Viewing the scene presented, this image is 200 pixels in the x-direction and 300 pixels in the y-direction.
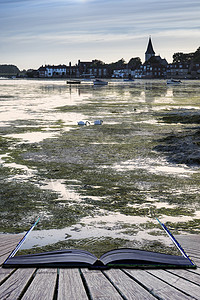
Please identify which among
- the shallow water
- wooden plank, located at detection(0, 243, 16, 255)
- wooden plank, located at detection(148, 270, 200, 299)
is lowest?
the shallow water

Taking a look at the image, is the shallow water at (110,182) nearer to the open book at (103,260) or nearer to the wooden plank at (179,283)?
the open book at (103,260)

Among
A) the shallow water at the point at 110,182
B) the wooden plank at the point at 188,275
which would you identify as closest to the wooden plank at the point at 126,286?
the wooden plank at the point at 188,275

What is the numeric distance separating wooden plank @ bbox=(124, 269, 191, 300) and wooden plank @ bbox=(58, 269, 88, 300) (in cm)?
63

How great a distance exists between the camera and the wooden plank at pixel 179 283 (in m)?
4.04

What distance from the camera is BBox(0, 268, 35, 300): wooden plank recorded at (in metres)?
3.93

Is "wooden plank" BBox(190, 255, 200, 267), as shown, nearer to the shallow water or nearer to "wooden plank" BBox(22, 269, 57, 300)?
"wooden plank" BBox(22, 269, 57, 300)

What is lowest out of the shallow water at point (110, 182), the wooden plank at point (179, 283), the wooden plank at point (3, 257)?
the shallow water at point (110, 182)

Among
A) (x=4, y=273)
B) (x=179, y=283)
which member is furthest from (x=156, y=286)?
(x=4, y=273)

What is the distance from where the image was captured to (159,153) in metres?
15.7

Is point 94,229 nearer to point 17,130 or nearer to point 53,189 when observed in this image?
point 53,189

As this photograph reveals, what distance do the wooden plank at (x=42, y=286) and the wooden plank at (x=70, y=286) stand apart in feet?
0.27

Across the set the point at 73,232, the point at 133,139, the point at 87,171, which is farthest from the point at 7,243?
the point at 133,139

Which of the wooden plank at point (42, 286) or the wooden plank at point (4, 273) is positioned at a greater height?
the wooden plank at point (42, 286)

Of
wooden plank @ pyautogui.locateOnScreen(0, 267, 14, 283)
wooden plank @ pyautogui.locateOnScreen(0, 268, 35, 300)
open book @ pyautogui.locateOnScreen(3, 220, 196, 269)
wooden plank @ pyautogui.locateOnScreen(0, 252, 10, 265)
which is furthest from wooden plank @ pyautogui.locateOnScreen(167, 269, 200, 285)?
wooden plank @ pyautogui.locateOnScreen(0, 252, 10, 265)
